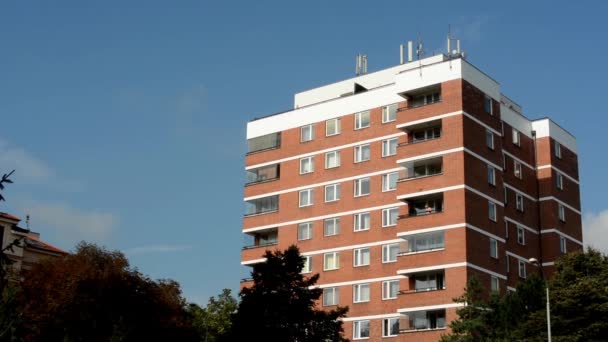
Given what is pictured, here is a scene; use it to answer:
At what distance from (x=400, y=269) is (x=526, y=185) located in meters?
16.2

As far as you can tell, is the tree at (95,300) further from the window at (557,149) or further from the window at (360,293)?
the window at (557,149)

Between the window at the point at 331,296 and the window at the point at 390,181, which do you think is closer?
the window at the point at 390,181

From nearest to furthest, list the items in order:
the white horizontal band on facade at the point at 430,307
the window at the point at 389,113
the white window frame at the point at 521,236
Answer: the white horizontal band on facade at the point at 430,307
the window at the point at 389,113
the white window frame at the point at 521,236

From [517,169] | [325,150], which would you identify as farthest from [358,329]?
[517,169]

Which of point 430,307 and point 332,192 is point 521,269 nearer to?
point 430,307

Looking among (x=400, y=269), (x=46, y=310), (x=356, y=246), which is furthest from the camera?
(x=356, y=246)

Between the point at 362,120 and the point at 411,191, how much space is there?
9540 mm

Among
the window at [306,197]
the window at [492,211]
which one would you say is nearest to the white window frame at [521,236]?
the window at [492,211]

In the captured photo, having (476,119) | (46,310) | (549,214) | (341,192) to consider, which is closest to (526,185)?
(549,214)

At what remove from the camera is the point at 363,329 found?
73.1 metres

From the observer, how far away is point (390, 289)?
238 feet

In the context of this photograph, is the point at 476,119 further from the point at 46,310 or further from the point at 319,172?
the point at 46,310

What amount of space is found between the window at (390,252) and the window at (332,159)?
29.3 ft

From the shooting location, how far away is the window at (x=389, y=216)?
73750 mm
